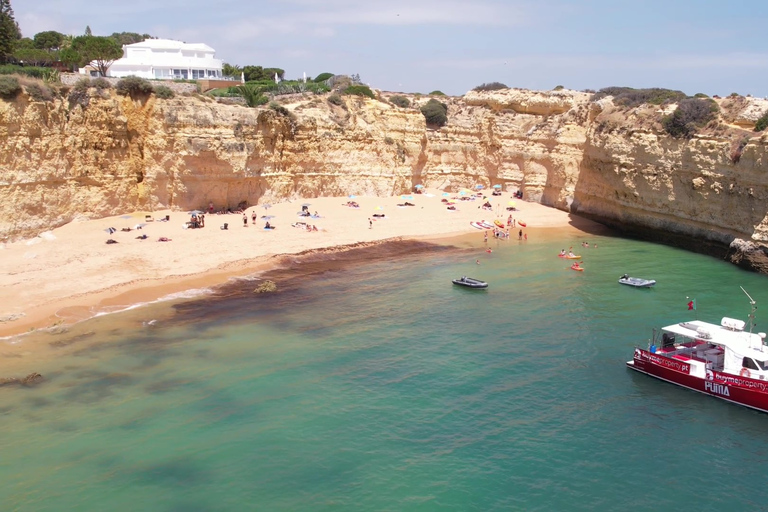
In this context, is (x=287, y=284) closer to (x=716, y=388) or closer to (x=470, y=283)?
(x=470, y=283)

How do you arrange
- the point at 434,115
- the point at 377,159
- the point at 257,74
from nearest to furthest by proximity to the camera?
1. the point at 377,159
2. the point at 434,115
3. the point at 257,74

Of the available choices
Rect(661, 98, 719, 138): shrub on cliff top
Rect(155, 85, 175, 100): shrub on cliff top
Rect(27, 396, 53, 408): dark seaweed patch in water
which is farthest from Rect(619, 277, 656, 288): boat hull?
Rect(155, 85, 175, 100): shrub on cliff top

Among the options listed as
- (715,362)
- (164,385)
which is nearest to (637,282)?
(715,362)

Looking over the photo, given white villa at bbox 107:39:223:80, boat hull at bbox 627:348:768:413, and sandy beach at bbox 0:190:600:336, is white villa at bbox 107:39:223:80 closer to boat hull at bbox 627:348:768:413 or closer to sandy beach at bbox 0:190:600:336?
sandy beach at bbox 0:190:600:336

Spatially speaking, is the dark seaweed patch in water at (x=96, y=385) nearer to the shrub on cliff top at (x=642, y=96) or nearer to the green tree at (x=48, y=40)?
the shrub on cliff top at (x=642, y=96)

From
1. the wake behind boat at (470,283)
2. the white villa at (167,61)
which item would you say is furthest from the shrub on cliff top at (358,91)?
the wake behind boat at (470,283)

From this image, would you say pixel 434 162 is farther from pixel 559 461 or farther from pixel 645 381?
pixel 559 461

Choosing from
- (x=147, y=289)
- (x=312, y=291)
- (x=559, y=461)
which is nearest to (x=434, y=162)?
(x=312, y=291)
